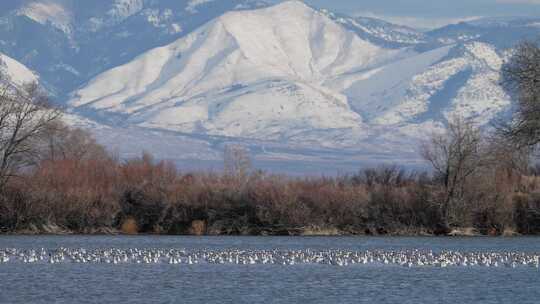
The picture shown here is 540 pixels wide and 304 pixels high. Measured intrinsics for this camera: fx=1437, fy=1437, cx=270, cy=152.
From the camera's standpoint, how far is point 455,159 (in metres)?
74.4

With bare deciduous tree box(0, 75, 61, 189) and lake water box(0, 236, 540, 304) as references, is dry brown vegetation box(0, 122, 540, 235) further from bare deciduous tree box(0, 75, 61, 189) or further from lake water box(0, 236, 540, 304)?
lake water box(0, 236, 540, 304)

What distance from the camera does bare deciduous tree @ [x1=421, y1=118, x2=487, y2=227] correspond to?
2869 inches

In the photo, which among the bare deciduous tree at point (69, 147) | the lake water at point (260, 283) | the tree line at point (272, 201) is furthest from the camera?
the bare deciduous tree at point (69, 147)

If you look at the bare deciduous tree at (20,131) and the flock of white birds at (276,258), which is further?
the bare deciduous tree at (20,131)

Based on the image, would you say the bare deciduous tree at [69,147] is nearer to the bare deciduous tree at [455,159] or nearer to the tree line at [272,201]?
the tree line at [272,201]

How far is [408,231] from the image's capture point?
73.8m

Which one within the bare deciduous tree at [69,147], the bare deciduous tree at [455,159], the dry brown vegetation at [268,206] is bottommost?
the dry brown vegetation at [268,206]

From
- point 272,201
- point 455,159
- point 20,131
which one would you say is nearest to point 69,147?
point 20,131

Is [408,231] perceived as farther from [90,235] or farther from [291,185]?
[90,235]

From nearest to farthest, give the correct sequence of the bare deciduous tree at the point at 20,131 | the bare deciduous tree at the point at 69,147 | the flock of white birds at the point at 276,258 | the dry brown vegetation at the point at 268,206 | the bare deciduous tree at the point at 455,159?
the flock of white birds at the point at 276,258, the dry brown vegetation at the point at 268,206, the bare deciduous tree at the point at 455,159, the bare deciduous tree at the point at 20,131, the bare deciduous tree at the point at 69,147

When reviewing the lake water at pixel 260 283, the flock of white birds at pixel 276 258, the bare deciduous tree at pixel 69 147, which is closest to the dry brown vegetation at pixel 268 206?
the bare deciduous tree at pixel 69 147

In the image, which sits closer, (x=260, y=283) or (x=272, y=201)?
(x=260, y=283)

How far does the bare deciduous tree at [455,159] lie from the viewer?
72875 millimetres

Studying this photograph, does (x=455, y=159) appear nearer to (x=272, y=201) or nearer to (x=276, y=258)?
(x=272, y=201)
